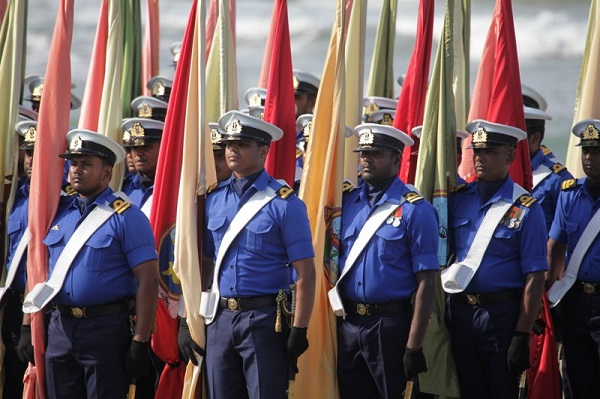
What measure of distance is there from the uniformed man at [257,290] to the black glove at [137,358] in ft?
1.15

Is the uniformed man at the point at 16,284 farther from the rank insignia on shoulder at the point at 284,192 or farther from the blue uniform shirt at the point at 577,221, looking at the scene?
the blue uniform shirt at the point at 577,221

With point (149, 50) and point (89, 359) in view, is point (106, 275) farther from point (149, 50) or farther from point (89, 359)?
point (149, 50)

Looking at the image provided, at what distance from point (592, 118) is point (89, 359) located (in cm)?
369

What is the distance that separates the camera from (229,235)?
6.29 metres

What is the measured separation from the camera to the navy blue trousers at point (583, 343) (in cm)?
694

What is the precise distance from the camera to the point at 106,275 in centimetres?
636

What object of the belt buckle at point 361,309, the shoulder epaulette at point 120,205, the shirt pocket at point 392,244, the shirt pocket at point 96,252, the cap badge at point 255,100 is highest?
the cap badge at point 255,100

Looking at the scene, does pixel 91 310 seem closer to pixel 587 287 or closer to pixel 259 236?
pixel 259 236

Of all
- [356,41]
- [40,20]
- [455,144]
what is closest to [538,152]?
[455,144]

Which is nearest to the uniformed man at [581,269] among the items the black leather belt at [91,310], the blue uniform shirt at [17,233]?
the black leather belt at [91,310]

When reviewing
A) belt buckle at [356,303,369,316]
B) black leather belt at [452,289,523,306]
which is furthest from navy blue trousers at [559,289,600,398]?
belt buckle at [356,303,369,316]

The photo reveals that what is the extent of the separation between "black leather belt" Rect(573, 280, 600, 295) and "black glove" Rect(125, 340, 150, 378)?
2668mm

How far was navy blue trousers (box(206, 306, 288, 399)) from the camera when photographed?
Result: 6.12 meters

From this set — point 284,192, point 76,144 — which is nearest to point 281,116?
point 284,192
